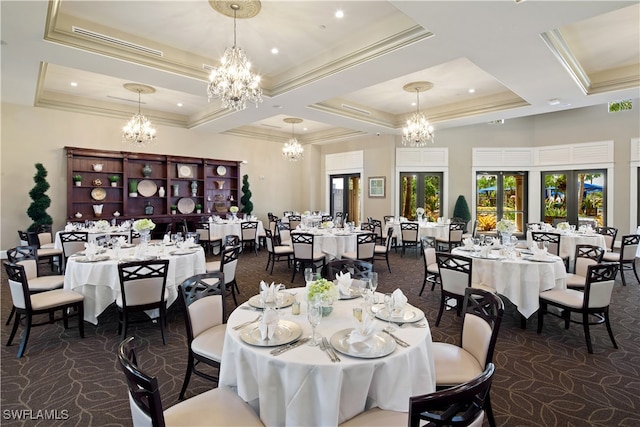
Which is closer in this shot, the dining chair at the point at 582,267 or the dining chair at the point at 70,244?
the dining chair at the point at 582,267

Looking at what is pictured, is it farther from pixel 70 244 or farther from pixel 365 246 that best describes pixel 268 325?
pixel 70 244

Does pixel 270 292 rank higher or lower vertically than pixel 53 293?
higher

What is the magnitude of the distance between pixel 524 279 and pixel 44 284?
6095mm

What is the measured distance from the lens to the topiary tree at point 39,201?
26.1ft

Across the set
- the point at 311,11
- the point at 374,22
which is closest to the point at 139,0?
the point at 311,11

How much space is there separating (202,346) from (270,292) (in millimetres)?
653

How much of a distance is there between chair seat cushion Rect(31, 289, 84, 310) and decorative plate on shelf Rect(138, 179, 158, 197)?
22.1 feet

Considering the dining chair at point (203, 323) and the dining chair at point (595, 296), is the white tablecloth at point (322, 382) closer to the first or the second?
the dining chair at point (203, 323)

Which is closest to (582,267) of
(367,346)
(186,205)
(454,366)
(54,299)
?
(454,366)

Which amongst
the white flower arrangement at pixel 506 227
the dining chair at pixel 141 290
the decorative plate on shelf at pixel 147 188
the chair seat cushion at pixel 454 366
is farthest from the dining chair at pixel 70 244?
the white flower arrangement at pixel 506 227

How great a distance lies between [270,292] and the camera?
2654mm

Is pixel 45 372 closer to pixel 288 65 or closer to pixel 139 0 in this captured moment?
pixel 139 0

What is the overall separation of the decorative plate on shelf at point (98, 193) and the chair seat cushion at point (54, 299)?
20.6 ft

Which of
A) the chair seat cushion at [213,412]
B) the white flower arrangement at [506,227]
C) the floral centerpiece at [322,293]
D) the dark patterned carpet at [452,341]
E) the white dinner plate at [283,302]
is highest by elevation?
the white flower arrangement at [506,227]
